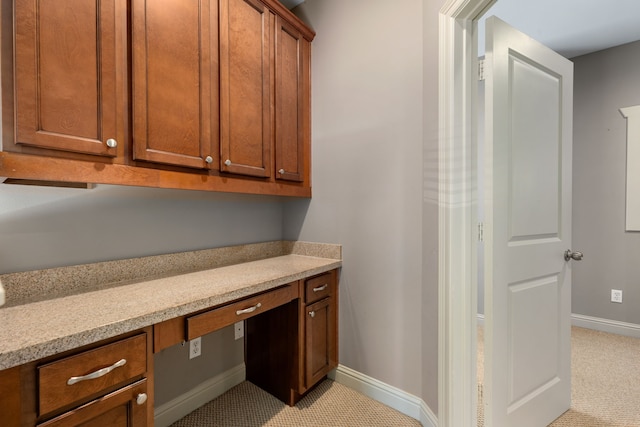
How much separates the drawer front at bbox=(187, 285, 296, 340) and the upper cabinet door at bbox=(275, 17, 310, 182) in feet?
2.37

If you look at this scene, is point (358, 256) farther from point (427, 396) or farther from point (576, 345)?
point (576, 345)

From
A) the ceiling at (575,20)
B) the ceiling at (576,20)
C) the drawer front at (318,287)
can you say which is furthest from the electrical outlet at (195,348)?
the ceiling at (576,20)

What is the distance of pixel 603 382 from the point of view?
1.94m

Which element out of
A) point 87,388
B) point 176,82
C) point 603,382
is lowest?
point 603,382

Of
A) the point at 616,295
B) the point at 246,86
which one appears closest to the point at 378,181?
the point at 246,86

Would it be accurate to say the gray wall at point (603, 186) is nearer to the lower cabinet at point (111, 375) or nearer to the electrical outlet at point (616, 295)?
the electrical outlet at point (616, 295)

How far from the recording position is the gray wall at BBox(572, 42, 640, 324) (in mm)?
2578

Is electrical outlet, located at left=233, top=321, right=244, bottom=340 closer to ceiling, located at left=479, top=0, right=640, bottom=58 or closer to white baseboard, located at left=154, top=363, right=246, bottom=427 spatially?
white baseboard, located at left=154, top=363, right=246, bottom=427

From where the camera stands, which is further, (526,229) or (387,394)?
(387,394)

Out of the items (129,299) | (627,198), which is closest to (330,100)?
(129,299)

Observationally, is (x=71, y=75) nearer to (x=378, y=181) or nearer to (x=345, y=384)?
(x=378, y=181)

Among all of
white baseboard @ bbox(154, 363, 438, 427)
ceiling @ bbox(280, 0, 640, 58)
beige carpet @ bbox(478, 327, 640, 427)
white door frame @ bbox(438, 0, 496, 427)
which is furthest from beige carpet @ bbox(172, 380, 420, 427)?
ceiling @ bbox(280, 0, 640, 58)

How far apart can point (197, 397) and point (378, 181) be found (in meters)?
1.68

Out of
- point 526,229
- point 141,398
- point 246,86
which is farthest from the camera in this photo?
point 246,86
